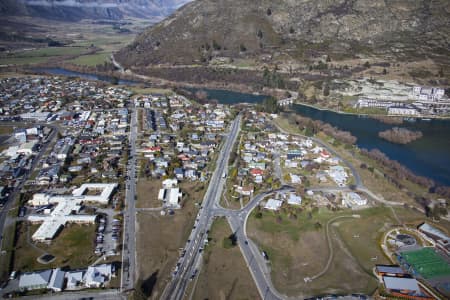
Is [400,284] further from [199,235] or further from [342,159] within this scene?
[342,159]

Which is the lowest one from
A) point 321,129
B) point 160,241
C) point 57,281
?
point 57,281

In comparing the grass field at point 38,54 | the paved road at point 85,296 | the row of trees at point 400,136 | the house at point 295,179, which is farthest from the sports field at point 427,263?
the grass field at point 38,54

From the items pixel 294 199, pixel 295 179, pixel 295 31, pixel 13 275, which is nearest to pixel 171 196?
pixel 294 199

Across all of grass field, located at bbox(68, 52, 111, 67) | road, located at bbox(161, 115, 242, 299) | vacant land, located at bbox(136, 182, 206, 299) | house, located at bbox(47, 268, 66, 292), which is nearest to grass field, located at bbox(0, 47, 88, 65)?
grass field, located at bbox(68, 52, 111, 67)

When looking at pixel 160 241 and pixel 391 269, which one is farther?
pixel 160 241

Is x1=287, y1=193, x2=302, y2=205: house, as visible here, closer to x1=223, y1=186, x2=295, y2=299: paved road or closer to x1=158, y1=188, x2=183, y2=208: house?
x1=223, y1=186, x2=295, y2=299: paved road

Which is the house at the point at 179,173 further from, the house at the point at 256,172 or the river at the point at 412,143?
the river at the point at 412,143
